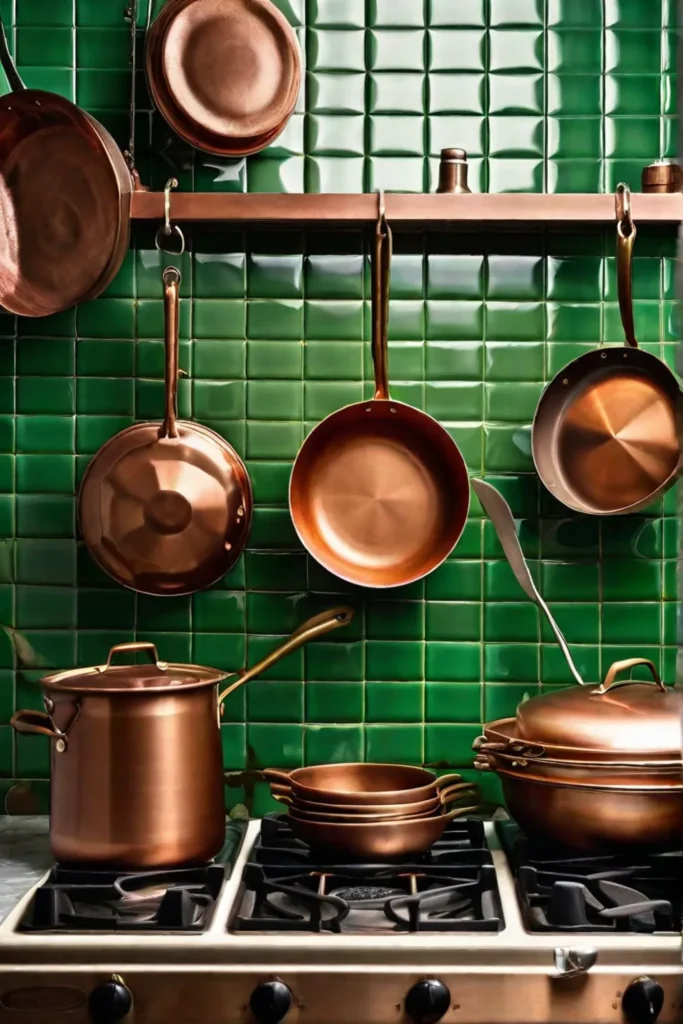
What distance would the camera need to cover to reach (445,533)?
1.68 metres

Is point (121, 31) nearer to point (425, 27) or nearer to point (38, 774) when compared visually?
point (425, 27)

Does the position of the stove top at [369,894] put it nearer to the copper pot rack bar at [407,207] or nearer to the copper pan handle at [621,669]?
the copper pan handle at [621,669]

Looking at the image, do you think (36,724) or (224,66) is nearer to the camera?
(36,724)

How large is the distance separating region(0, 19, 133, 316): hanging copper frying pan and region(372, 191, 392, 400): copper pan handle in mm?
374

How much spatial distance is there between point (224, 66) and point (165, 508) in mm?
676

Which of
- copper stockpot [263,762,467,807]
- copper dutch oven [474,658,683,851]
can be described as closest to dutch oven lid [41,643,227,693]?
copper stockpot [263,762,467,807]

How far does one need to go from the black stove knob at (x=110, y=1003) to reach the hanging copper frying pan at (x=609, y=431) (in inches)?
36.3

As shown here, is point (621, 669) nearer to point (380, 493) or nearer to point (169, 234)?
point (380, 493)

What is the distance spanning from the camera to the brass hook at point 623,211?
1.58 m

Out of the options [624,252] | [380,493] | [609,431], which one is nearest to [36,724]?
[380,493]

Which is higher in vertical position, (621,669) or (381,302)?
(381,302)

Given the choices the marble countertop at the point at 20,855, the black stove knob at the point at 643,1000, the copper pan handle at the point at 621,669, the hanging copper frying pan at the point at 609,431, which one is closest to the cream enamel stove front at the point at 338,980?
the black stove knob at the point at 643,1000

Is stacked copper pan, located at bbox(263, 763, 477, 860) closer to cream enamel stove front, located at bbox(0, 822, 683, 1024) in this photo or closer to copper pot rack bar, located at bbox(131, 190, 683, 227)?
cream enamel stove front, located at bbox(0, 822, 683, 1024)

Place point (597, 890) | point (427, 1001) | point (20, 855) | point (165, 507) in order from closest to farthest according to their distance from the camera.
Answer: point (427, 1001) < point (597, 890) < point (20, 855) < point (165, 507)
